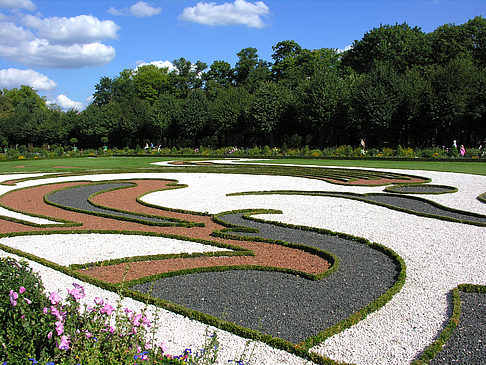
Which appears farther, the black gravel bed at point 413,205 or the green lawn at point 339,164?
the green lawn at point 339,164

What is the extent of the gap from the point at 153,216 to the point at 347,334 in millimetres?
7347

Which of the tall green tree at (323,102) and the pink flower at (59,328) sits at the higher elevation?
the tall green tree at (323,102)

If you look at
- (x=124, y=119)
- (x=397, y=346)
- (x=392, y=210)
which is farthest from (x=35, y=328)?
(x=124, y=119)

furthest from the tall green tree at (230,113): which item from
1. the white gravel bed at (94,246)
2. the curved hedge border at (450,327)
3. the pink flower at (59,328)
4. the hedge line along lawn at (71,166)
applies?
the pink flower at (59,328)

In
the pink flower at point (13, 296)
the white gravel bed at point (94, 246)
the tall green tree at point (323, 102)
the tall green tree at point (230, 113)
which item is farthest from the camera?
the tall green tree at point (230, 113)

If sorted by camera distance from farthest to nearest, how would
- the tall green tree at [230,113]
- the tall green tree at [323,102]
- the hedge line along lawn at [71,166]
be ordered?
1. the tall green tree at [230,113]
2. the tall green tree at [323,102]
3. the hedge line along lawn at [71,166]

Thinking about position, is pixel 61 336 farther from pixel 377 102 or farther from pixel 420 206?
pixel 377 102

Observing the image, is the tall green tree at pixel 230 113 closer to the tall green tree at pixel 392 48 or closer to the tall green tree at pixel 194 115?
the tall green tree at pixel 194 115

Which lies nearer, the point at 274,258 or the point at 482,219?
the point at 274,258

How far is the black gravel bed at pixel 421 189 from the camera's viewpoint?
15219 millimetres

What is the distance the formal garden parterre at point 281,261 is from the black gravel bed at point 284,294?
0.08ft

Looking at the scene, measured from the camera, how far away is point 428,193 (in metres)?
14.7

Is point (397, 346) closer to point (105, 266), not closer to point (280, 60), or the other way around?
point (105, 266)

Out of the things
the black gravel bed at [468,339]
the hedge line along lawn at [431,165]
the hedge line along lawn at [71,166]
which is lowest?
the black gravel bed at [468,339]
